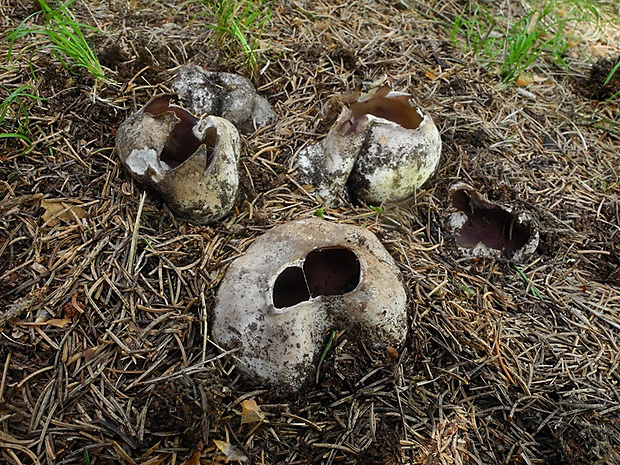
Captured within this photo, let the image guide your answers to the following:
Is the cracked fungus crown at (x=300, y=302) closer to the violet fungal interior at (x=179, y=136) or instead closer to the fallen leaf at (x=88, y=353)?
the fallen leaf at (x=88, y=353)

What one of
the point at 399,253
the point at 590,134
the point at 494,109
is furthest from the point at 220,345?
the point at 590,134

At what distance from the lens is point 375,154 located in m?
2.38

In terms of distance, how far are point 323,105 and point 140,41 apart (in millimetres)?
1110

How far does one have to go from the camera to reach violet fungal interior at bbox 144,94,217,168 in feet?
7.27

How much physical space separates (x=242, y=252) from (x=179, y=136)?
650mm

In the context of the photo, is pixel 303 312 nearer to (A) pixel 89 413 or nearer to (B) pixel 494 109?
(A) pixel 89 413

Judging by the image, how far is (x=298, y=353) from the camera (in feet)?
5.90

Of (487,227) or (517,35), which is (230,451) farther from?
(517,35)

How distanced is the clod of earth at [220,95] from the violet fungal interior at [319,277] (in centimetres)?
106

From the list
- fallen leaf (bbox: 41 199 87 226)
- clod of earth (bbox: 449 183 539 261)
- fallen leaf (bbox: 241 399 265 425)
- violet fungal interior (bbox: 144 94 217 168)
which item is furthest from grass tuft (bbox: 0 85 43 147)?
clod of earth (bbox: 449 183 539 261)

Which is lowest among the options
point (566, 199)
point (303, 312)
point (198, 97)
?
point (566, 199)

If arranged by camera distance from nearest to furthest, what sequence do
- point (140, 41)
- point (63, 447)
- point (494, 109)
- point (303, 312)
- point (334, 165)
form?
point (63, 447)
point (303, 312)
point (334, 165)
point (140, 41)
point (494, 109)

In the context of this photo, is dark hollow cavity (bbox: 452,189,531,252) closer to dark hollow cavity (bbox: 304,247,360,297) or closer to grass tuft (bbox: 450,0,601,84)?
dark hollow cavity (bbox: 304,247,360,297)

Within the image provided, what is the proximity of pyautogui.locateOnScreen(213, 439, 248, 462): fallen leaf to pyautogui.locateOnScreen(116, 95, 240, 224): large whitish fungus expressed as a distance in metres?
0.99
